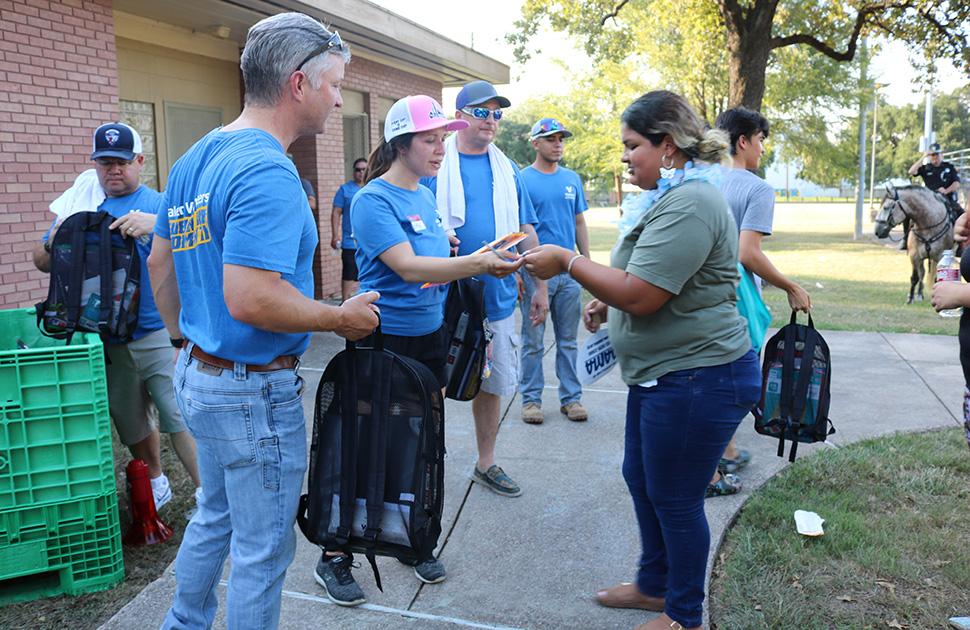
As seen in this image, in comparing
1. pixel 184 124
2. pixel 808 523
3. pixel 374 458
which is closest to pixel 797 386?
pixel 808 523

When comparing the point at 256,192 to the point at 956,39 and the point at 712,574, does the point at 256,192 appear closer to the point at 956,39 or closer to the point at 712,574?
the point at 712,574

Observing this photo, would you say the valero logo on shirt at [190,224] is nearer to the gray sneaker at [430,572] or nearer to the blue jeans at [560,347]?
the gray sneaker at [430,572]

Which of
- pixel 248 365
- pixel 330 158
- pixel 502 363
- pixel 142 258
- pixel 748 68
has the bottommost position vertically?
pixel 502 363

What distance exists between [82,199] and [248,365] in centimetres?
243

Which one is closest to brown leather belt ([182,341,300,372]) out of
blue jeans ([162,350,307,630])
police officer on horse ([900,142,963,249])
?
blue jeans ([162,350,307,630])

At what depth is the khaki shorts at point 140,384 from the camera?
395 centimetres

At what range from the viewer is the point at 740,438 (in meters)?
5.33

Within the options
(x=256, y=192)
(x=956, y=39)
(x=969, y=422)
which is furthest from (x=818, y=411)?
(x=956, y=39)

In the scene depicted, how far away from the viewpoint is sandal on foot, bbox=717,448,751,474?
4575 mm

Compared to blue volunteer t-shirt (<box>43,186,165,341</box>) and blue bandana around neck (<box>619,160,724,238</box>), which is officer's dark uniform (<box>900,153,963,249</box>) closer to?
blue bandana around neck (<box>619,160,724,238</box>)

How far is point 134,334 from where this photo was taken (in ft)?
12.7

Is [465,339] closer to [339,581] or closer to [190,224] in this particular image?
[339,581]

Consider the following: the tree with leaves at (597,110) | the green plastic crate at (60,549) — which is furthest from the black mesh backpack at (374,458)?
the tree with leaves at (597,110)

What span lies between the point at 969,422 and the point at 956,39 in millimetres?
15285
